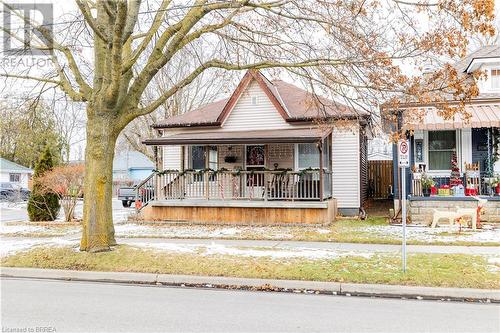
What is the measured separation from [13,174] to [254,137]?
43.6m

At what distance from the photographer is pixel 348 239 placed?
12797 mm

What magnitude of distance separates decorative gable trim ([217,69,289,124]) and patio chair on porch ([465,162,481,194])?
737 cm

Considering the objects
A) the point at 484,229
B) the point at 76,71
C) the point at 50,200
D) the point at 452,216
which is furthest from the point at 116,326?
the point at 50,200

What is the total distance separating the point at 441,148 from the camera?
1773cm

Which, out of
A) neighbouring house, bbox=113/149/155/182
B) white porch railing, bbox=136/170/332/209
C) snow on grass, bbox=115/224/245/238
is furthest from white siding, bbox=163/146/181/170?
neighbouring house, bbox=113/149/155/182

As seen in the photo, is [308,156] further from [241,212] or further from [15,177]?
[15,177]

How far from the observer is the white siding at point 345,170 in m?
19.6

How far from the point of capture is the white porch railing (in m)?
17.4

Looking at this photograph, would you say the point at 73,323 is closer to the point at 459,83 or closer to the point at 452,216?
the point at 459,83

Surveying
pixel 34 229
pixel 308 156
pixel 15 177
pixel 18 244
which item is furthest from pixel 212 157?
pixel 15 177

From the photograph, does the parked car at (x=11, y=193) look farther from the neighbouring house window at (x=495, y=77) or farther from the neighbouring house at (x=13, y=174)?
the neighbouring house window at (x=495, y=77)

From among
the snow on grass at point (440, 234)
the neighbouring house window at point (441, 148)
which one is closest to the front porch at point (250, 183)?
the snow on grass at point (440, 234)

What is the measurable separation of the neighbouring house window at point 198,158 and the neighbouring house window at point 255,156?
2234 millimetres

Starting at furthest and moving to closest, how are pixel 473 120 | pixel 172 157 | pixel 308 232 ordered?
pixel 172 157 → pixel 473 120 → pixel 308 232
